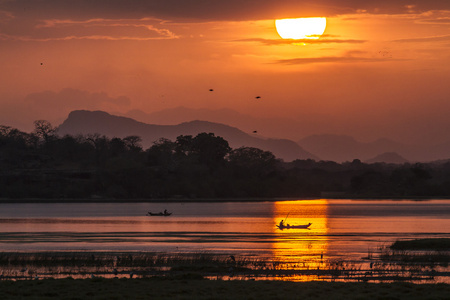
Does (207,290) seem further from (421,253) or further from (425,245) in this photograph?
(425,245)

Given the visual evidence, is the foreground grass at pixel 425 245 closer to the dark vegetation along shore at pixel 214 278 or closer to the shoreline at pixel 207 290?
the dark vegetation along shore at pixel 214 278

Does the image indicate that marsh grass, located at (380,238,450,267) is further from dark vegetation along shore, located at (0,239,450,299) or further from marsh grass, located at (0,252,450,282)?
marsh grass, located at (0,252,450,282)

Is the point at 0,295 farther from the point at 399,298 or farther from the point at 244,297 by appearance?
the point at 399,298

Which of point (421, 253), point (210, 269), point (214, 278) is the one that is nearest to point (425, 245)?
point (421, 253)

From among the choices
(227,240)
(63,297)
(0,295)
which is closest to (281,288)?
(63,297)

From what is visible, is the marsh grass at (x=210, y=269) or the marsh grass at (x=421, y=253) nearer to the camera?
the marsh grass at (x=210, y=269)

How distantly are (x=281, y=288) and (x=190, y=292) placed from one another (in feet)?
14.2

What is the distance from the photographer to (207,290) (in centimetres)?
3588

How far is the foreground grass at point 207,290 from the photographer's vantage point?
1326 inches

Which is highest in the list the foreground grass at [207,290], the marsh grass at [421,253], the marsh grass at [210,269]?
the marsh grass at [421,253]

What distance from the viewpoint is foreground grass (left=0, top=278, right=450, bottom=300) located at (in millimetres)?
33688

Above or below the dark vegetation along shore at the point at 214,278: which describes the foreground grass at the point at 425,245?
above

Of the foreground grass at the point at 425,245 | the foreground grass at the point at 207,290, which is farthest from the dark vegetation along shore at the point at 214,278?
the foreground grass at the point at 425,245

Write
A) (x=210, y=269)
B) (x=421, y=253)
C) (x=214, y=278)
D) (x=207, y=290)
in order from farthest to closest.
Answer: (x=421, y=253) → (x=210, y=269) → (x=214, y=278) → (x=207, y=290)
